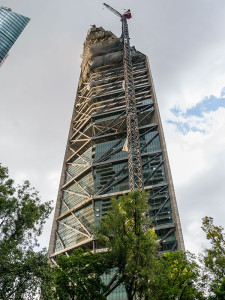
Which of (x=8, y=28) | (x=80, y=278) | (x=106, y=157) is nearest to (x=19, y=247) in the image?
(x=80, y=278)

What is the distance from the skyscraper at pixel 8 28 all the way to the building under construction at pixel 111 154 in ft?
81.0

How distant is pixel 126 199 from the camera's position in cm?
2023

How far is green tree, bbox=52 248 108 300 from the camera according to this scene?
18703 mm

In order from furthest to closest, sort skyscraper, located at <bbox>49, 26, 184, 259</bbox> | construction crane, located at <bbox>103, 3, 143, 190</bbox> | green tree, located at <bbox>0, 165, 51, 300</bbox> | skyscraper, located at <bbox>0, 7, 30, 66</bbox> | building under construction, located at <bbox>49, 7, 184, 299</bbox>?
skyscraper, located at <bbox>0, 7, 30, 66</bbox> → skyscraper, located at <bbox>49, 26, 184, 259</bbox> → building under construction, located at <bbox>49, 7, 184, 299</bbox> → construction crane, located at <bbox>103, 3, 143, 190</bbox> → green tree, located at <bbox>0, 165, 51, 300</bbox>

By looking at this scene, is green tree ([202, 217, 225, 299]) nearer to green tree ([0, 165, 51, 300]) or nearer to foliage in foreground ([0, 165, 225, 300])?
foliage in foreground ([0, 165, 225, 300])

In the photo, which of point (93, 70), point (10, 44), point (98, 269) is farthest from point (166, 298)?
point (10, 44)

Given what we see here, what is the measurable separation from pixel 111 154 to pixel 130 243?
37.1 metres

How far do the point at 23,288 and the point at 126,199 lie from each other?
9344mm

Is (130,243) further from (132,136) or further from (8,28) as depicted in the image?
(8,28)

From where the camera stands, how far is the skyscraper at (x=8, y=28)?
3009 inches

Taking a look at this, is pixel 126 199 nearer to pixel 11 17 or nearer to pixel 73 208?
pixel 73 208

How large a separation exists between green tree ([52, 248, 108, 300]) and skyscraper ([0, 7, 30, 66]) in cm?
7168

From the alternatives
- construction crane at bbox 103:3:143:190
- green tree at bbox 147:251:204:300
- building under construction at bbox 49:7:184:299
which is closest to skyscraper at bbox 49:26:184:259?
building under construction at bbox 49:7:184:299

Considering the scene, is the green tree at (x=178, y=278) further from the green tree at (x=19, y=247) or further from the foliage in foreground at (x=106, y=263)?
the green tree at (x=19, y=247)
